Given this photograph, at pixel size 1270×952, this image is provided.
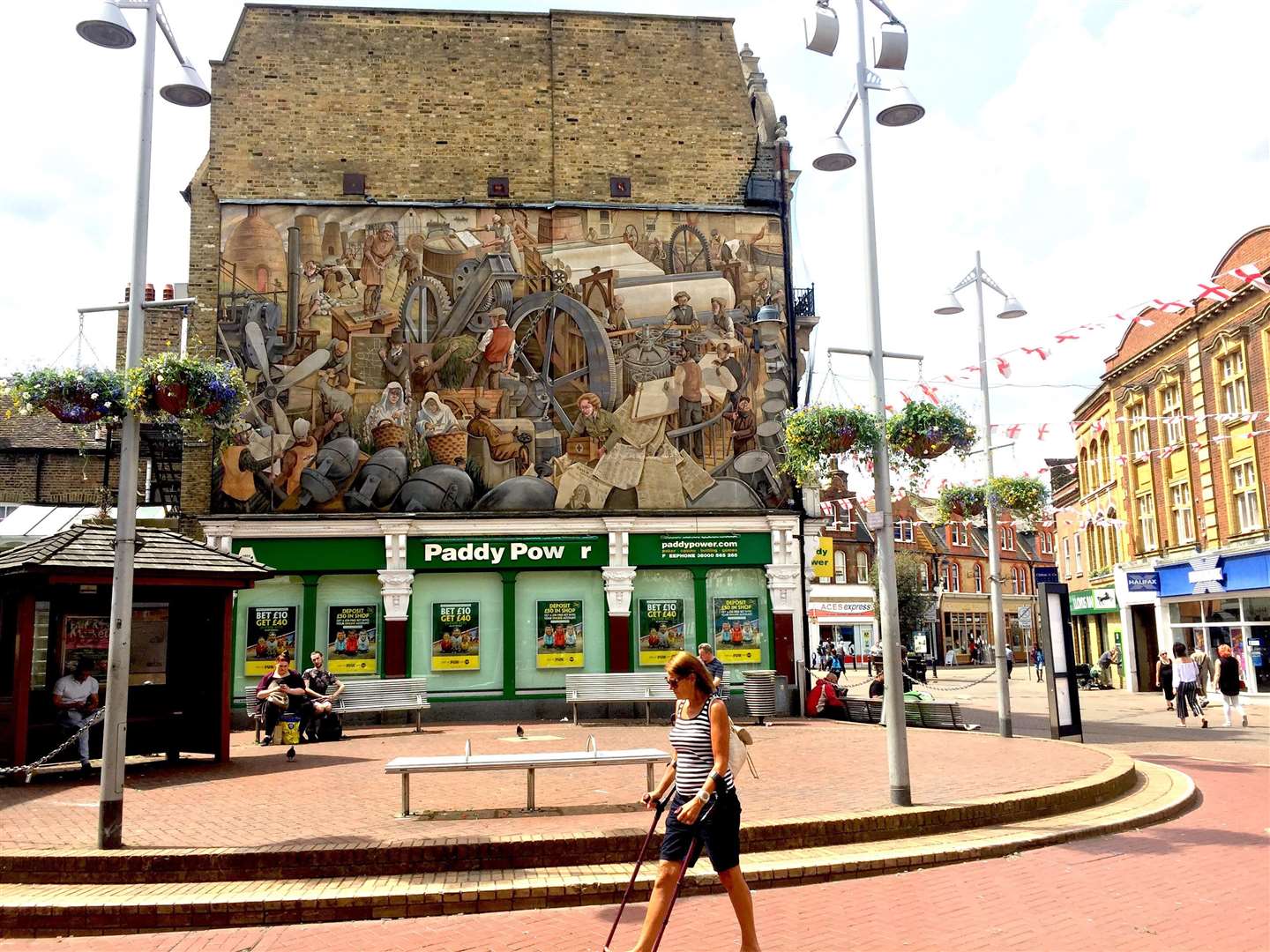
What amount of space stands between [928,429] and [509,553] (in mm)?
13188

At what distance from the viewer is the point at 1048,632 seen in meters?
16.1

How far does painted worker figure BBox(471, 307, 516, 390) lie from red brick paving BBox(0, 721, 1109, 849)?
964 centimetres

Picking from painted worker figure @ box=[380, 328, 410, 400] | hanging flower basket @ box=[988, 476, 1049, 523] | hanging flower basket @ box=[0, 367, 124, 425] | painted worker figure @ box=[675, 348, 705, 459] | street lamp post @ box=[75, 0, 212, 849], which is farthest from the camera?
painted worker figure @ box=[675, 348, 705, 459]

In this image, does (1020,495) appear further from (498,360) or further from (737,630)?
(498,360)

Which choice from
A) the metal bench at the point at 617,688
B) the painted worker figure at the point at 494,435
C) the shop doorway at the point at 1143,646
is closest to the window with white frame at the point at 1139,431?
the shop doorway at the point at 1143,646

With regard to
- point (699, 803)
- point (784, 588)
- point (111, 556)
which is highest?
point (111, 556)

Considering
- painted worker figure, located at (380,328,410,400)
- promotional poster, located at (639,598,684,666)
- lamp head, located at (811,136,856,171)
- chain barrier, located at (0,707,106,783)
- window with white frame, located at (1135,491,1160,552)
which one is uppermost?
painted worker figure, located at (380,328,410,400)

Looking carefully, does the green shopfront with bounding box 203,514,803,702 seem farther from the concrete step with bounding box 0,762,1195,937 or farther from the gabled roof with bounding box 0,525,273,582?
the concrete step with bounding box 0,762,1195,937

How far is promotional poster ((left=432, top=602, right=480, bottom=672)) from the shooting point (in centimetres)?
2247

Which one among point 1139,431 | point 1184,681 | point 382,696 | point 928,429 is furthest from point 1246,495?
point 382,696

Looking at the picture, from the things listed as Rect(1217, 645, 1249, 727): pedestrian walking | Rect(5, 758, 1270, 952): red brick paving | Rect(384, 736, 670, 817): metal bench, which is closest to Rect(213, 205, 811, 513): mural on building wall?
Rect(1217, 645, 1249, 727): pedestrian walking

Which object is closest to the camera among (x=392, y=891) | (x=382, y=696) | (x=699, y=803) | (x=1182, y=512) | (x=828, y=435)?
(x=699, y=803)

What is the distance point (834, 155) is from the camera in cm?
1141

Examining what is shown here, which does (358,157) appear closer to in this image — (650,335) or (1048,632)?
(650,335)
